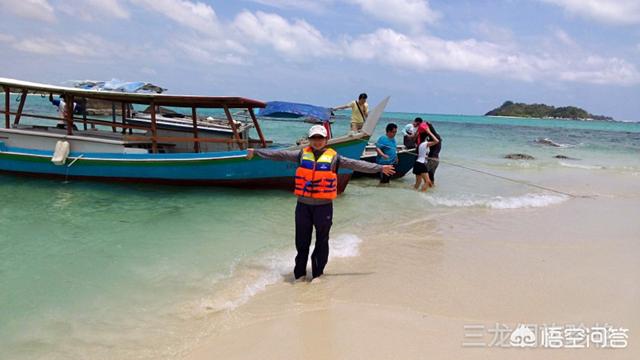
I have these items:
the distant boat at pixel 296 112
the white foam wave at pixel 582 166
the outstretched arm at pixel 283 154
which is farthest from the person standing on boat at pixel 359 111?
the white foam wave at pixel 582 166

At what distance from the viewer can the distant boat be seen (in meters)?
13.2

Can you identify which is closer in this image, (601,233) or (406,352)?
(406,352)

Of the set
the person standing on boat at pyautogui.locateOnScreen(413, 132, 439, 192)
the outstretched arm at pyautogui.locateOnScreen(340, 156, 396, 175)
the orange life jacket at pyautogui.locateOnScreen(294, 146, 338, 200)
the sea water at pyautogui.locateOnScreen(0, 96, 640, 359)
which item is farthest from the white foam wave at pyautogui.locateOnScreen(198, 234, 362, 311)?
the person standing on boat at pyautogui.locateOnScreen(413, 132, 439, 192)

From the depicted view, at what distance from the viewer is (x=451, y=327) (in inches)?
167

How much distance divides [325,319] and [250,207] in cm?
542

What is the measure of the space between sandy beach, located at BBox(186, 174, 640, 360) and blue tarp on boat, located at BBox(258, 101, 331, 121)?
5799 mm

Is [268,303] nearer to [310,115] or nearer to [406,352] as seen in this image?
[406,352]

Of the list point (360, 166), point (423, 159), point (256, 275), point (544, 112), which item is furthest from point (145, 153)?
point (544, 112)

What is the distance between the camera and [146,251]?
266 inches

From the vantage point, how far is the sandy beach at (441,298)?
3.92 m

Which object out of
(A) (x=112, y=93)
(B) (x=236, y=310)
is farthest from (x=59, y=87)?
(B) (x=236, y=310)

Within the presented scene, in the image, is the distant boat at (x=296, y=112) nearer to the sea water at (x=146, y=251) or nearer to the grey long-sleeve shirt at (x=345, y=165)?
the sea water at (x=146, y=251)

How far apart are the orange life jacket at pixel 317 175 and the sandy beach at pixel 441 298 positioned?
38.3 inches

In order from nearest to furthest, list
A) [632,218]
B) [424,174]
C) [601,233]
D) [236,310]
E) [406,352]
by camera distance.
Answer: [406,352] → [236,310] → [601,233] → [632,218] → [424,174]
